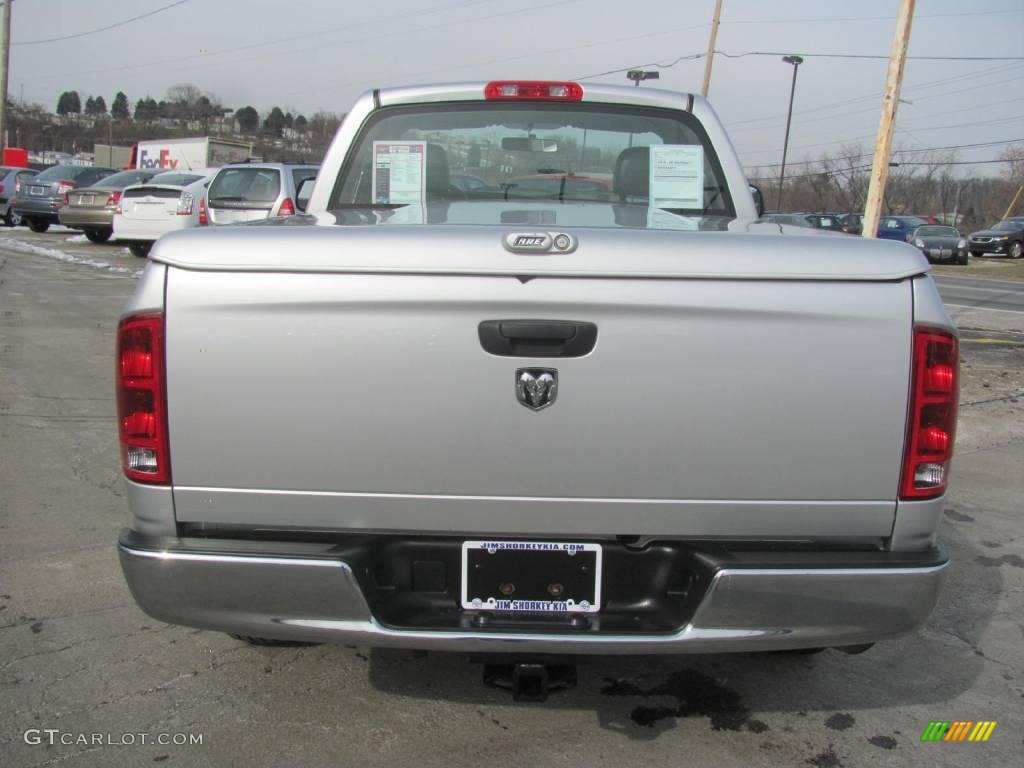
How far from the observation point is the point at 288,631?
2.23 meters

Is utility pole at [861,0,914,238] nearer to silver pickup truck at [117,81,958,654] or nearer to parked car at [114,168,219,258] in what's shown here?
silver pickup truck at [117,81,958,654]

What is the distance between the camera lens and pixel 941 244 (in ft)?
95.1

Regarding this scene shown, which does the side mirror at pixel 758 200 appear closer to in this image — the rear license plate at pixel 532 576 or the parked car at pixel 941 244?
the rear license plate at pixel 532 576

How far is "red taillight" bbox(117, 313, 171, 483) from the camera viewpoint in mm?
2133

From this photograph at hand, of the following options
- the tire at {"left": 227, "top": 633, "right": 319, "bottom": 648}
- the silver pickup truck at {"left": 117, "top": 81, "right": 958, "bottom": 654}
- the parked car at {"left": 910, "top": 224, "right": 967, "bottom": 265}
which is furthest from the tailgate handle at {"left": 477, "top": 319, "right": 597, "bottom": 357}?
the parked car at {"left": 910, "top": 224, "right": 967, "bottom": 265}

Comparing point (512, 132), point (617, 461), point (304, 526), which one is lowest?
point (304, 526)

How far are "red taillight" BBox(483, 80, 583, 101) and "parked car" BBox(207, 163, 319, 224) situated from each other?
854cm

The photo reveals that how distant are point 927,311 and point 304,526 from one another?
5.12 ft

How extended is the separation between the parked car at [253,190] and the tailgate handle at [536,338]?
10.3m

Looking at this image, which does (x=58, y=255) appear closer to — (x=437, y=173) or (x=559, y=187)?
(x=437, y=173)

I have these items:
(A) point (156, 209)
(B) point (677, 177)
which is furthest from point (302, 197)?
(A) point (156, 209)

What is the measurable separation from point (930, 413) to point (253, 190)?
1180cm

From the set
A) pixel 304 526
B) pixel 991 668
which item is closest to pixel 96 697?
pixel 304 526

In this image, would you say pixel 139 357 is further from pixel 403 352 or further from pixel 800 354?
pixel 800 354
